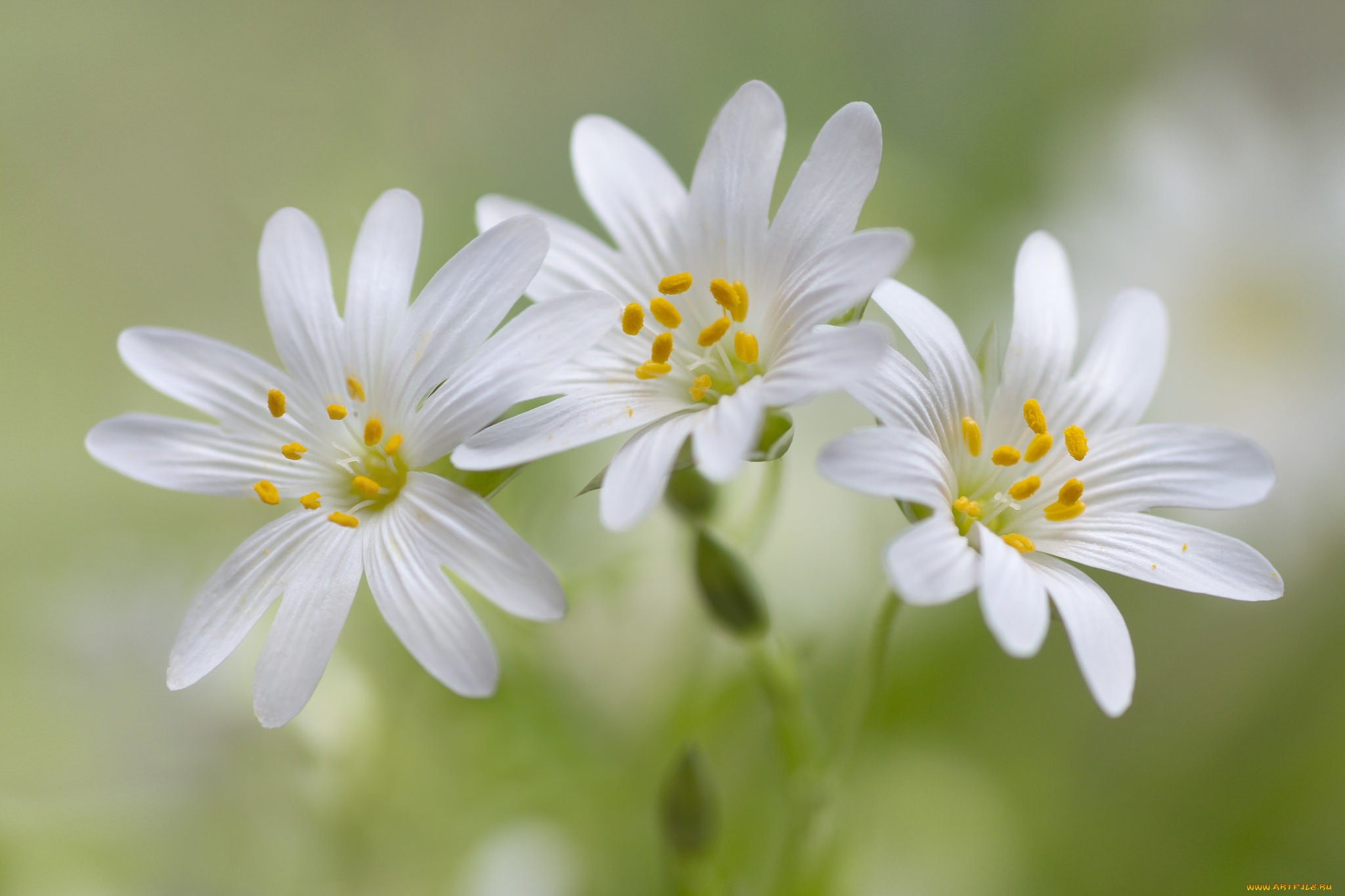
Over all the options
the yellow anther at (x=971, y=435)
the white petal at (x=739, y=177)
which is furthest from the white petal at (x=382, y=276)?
the yellow anther at (x=971, y=435)

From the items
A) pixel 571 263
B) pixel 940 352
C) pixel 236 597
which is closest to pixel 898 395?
pixel 940 352

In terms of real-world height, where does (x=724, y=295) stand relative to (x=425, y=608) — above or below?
above

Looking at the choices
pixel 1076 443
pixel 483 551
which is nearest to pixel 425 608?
pixel 483 551

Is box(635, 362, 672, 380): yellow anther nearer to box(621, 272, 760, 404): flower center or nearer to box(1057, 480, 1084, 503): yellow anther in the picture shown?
box(621, 272, 760, 404): flower center

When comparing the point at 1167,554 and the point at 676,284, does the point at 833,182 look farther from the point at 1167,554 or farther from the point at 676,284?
the point at 1167,554

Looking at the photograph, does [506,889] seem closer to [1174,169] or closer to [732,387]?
[732,387]

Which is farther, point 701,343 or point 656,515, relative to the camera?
point 656,515

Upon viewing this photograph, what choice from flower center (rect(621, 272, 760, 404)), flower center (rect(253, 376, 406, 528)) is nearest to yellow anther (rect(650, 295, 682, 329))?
flower center (rect(621, 272, 760, 404))

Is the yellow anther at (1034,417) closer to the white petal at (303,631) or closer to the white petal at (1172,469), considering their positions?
the white petal at (1172,469)
